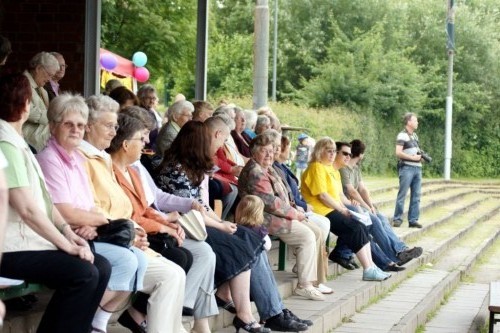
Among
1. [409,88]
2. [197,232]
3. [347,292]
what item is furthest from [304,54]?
[197,232]

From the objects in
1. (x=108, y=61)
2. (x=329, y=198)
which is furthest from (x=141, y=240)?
(x=108, y=61)

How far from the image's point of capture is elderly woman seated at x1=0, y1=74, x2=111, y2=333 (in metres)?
4.59

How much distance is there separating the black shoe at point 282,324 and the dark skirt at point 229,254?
1.70 ft

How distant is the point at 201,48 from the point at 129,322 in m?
7.00

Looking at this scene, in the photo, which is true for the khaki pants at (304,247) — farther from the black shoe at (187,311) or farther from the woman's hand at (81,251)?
the woman's hand at (81,251)

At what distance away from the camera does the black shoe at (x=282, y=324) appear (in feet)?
22.4

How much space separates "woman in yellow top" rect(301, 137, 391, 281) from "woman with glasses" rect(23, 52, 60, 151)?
2.75 metres

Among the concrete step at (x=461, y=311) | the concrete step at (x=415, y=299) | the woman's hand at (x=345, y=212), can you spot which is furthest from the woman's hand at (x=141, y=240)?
the woman's hand at (x=345, y=212)

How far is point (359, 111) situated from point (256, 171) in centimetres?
2685

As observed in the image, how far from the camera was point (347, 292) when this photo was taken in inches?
356

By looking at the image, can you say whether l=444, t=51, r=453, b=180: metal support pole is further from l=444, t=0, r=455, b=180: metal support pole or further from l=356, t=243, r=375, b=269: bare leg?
l=356, t=243, r=375, b=269: bare leg

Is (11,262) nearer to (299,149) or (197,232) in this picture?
(197,232)

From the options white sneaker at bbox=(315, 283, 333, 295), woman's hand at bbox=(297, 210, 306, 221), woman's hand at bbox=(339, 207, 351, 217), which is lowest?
white sneaker at bbox=(315, 283, 333, 295)

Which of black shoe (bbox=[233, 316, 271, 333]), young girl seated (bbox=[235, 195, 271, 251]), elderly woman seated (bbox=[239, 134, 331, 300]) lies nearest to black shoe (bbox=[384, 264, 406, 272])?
elderly woman seated (bbox=[239, 134, 331, 300])
